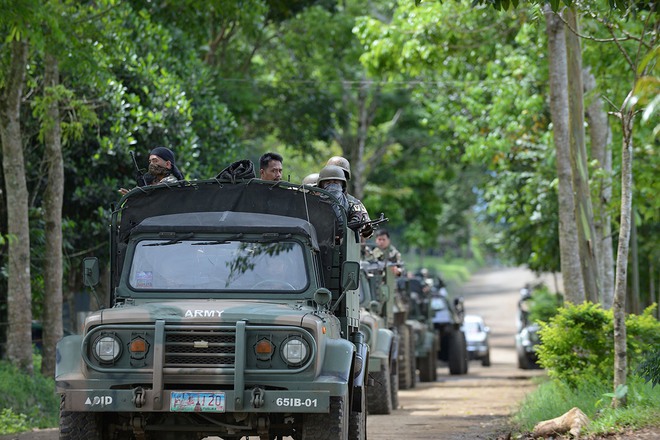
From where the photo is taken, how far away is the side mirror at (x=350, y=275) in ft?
35.1

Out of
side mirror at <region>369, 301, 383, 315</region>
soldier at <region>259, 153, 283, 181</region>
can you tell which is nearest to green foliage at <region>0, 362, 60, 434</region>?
side mirror at <region>369, 301, 383, 315</region>

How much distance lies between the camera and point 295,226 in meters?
11.0

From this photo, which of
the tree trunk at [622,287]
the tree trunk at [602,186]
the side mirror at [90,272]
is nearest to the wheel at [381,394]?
the tree trunk at [602,186]

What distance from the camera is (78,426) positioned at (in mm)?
10258

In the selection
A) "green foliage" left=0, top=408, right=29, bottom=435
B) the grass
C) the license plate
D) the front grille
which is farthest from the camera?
"green foliage" left=0, top=408, right=29, bottom=435

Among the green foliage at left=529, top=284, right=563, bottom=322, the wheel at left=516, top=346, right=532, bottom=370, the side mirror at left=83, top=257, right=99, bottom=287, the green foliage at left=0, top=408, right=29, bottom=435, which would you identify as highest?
the green foliage at left=529, top=284, right=563, bottom=322

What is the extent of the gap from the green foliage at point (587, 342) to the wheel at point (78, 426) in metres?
7.15

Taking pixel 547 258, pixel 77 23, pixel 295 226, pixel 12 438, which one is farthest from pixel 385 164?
pixel 295 226

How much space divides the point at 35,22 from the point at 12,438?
4423mm

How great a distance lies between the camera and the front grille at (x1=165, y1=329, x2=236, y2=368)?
10.0 metres

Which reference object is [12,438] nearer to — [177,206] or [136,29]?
[177,206]

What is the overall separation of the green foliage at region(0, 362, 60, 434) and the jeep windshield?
226 inches

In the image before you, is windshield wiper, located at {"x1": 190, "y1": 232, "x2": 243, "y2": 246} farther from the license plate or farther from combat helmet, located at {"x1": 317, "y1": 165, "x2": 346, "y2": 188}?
combat helmet, located at {"x1": 317, "y1": 165, "x2": 346, "y2": 188}

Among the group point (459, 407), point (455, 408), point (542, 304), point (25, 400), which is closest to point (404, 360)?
point (459, 407)
